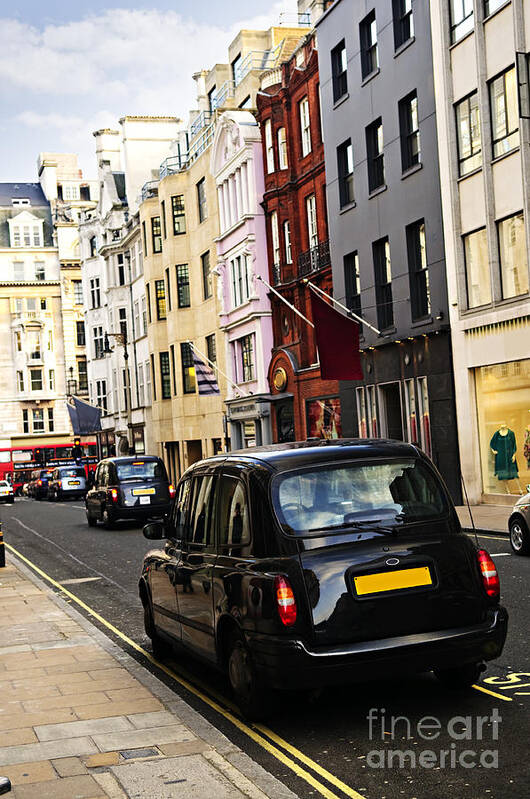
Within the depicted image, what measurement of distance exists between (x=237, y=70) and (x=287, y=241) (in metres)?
12.4

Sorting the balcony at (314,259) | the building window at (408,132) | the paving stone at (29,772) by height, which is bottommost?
the paving stone at (29,772)

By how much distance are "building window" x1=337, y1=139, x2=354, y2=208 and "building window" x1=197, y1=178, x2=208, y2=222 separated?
17.8 m

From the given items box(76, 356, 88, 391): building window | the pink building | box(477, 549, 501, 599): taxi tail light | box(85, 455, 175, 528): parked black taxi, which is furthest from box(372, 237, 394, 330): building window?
box(76, 356, 88, 391): building window

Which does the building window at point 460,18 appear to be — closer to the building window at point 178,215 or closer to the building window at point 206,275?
the building window at point 206,275

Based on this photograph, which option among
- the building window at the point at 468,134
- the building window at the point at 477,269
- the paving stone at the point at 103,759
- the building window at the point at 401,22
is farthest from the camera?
the building window at the point at 401,22

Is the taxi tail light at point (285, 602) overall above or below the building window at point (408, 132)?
below

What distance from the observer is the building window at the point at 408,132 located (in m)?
29.7

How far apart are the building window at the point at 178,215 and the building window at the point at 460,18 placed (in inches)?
1147

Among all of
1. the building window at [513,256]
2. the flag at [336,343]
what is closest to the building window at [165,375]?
the flag at [336,343]

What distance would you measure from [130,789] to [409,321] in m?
24.7

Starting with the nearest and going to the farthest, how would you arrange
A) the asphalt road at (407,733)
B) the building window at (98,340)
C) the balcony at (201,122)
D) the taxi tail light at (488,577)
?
1. the asphalt road at (407,733)
2. the taxi tail light at (488,577)
3. the balcony at (201,122)
4. the building window at (98,340)

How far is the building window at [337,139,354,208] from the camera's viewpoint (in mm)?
34281

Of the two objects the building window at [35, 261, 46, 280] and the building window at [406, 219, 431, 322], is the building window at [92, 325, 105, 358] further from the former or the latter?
the building window at [406, 219, 431, 322]

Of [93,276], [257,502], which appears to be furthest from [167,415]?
[257,502]
